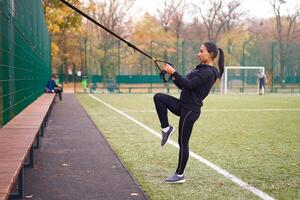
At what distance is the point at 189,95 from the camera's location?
5.93 m

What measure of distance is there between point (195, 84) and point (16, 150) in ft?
7.25

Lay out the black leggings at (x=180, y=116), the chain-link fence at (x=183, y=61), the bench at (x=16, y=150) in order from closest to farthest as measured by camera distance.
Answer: the bench at (x=16, y=150)
the black leggings at (x=180, y=116)
the chain-link fence at (x=183, y=61)

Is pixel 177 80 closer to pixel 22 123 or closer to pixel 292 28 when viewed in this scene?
pixel 22 123

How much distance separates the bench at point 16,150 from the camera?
419 centimetres

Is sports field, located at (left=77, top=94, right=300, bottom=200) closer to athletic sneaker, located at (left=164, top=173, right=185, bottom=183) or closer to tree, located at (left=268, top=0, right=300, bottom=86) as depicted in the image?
athletic sneaker, located at (left=164, top=173, right=185, bottom=183)

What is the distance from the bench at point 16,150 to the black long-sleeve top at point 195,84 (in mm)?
1960

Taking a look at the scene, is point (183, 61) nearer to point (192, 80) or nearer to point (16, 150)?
point (192, 80)

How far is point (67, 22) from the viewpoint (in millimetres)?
28781

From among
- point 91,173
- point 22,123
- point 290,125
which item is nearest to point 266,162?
point 91,173

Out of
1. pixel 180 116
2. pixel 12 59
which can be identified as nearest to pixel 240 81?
pixel 12 59

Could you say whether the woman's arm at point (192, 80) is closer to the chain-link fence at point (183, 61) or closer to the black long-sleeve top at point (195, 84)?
the black long-sleeve top at point (195, 84)

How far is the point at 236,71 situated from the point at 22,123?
35840 mm

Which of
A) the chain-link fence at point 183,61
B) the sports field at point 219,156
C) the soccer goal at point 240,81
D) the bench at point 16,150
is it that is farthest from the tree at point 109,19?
the bench at point 16,150

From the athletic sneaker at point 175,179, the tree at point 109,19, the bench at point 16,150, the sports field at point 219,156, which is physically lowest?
the sports field at point 219,156
